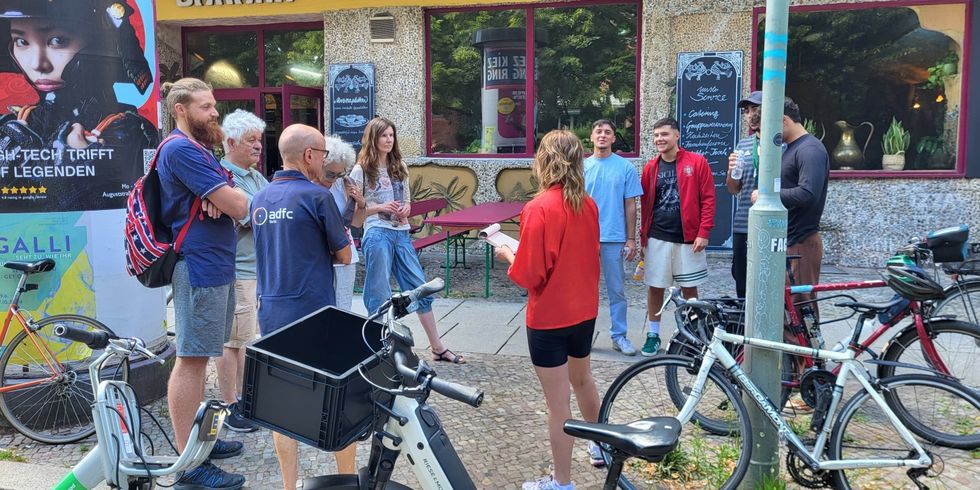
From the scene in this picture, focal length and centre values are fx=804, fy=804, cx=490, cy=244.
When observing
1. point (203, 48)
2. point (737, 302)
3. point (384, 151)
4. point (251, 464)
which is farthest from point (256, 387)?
point (203, 48)

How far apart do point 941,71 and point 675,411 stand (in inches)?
280

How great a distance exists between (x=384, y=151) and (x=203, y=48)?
7416 mm

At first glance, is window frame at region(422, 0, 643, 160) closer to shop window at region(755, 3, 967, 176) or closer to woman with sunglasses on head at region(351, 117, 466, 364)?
shop window at region(755, 3, 967, 176)

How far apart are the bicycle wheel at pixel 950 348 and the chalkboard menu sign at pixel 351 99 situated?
7.70m

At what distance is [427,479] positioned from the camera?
2.49 m

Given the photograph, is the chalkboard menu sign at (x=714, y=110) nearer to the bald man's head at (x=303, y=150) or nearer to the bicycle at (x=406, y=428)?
the bald man's head at (x=303, y=150)

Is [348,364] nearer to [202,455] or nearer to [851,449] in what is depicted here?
[202,455]

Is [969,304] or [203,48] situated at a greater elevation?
[203,48]

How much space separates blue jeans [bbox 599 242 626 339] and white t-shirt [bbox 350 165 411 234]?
154 centimetres

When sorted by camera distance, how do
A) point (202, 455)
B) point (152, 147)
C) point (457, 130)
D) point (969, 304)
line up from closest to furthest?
1. point (202, 455)
2. point (969, 304)
3. point (152, 147)
4. point (457, 130)

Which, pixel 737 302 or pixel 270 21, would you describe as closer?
pixel 737 302

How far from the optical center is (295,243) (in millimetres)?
3604

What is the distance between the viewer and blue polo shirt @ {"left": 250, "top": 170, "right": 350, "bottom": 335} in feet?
11.8

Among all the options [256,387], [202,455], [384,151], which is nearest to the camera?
[256,387]
